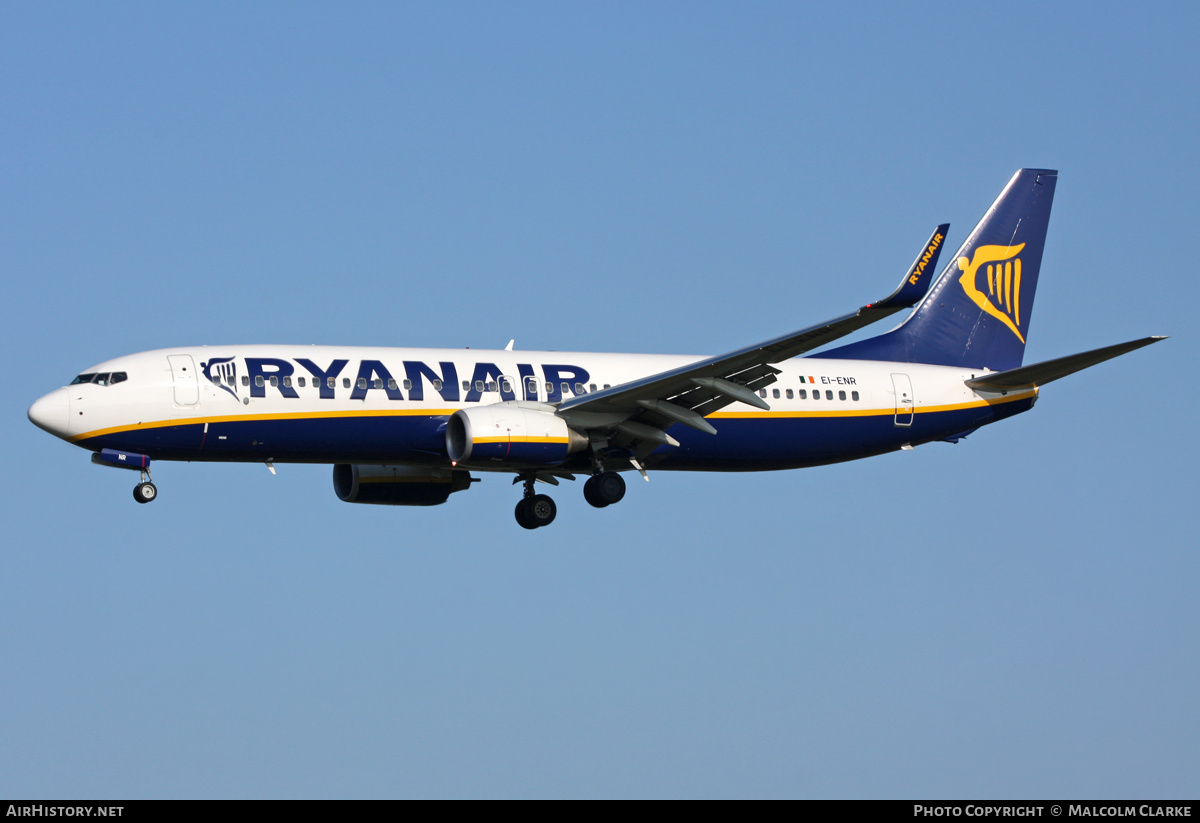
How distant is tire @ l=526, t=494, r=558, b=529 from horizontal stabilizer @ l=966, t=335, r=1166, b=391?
1301 cm

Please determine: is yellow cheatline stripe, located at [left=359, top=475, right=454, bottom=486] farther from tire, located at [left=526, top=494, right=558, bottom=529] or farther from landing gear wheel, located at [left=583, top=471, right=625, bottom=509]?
landing gear wheel, located at [left=583, top=471, right=625, bottom=509]

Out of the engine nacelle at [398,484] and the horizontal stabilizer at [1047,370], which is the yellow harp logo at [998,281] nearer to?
the horizontal stabilizer at [1047,370]

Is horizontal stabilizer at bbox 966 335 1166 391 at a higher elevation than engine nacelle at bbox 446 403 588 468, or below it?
higher


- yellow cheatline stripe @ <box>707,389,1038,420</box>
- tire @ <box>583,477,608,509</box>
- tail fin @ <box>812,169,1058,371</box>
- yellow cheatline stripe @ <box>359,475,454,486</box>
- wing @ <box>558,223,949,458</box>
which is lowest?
tire @ <box>583,477,608,509</box>

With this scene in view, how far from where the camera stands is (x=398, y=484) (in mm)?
42562

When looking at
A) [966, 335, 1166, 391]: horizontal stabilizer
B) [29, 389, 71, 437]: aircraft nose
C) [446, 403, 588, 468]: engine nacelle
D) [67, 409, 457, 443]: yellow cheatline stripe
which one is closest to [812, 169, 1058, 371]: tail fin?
[966, 335, 1166, 391]: horizontal stabilizer

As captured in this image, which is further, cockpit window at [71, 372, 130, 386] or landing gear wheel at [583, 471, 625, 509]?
landing gear wheel at [583, 471, 625, 509]

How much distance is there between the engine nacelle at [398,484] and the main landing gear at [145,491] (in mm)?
6810

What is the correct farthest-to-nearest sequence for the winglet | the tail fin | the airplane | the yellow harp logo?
the yellow harp logo, the tail fin, the airplane, the winglet

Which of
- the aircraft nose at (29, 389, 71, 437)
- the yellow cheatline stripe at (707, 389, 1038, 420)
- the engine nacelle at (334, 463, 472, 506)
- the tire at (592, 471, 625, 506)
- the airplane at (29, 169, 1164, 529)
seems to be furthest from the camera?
the engine nacelle at (334, 463, 472, 506)

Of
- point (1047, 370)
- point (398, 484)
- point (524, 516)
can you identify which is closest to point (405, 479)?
point (398, 484)

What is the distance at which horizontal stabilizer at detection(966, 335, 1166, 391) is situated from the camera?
1436 inches

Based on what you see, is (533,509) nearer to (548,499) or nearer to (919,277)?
(548,499)

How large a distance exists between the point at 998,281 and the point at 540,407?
56.2 feet
